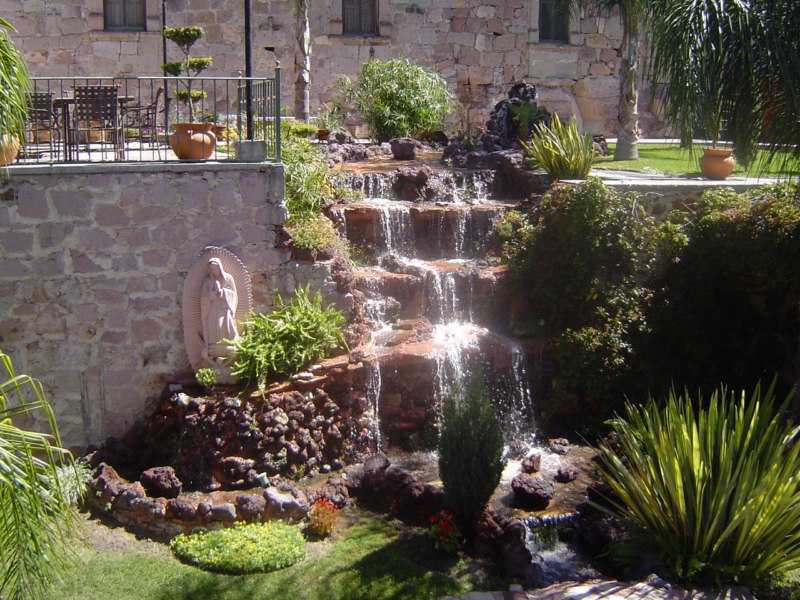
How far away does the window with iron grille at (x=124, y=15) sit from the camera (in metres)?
18.6

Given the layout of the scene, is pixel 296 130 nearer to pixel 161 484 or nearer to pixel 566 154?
pixel 566 154

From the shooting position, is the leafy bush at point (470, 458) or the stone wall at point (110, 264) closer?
the leafy bush at point (470, 458)

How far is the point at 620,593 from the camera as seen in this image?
6176 mm

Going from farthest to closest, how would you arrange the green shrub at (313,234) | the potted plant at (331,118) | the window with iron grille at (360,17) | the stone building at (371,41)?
the window with iron grille at (360,17) < the stone building at (371,41) < the potted plant at (331,118) < the green shrub at (313,234)

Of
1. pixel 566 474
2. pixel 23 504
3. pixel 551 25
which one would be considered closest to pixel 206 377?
pixel 566 474

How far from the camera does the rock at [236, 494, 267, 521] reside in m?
8.11

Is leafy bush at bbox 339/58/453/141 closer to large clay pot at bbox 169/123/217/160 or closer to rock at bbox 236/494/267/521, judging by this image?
large clay pot at bbox 169/123/217/160

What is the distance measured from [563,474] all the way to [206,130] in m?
5.29

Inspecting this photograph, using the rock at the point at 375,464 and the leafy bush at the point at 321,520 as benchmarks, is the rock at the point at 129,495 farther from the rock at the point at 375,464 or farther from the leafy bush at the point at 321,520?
the rock at the point at 375,464

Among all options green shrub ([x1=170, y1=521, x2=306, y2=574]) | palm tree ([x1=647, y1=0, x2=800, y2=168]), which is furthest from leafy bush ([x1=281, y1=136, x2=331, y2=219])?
palm tree ([x1=647, y1=0, x2=800, y2=168])

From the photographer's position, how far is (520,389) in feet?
34.5

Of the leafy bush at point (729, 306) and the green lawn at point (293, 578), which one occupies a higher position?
the leafy bush at point (729, 306)

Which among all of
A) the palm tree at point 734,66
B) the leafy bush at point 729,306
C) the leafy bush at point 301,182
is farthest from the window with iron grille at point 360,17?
the palm tree at point 734,66

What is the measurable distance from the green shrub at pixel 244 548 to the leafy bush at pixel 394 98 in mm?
9791
